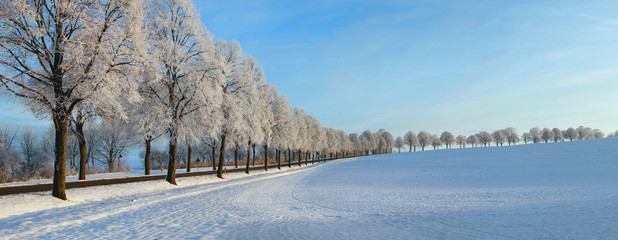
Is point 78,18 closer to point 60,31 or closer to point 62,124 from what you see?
point 60,31

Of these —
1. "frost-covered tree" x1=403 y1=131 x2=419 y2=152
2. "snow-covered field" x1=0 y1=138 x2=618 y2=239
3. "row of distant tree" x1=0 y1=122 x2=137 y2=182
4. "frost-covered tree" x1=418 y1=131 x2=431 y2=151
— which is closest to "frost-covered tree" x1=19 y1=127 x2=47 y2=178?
"row of distant tree" x1=0 y1=122 x2=137 y2=182

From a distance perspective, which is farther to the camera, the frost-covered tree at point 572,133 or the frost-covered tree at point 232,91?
the frost-covered tree at point 572,133

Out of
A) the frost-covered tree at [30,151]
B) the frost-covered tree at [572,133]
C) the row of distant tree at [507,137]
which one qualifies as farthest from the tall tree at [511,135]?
the frost-covered tree at [30,151]

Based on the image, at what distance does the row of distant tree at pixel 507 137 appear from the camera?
499ft

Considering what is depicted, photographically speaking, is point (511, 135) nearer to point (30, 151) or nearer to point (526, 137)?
point (526, 137)

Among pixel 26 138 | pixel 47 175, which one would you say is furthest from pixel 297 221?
pixel 26 138

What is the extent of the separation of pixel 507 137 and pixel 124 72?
184m

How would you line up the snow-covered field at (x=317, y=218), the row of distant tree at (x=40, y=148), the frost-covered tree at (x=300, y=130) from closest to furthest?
the snow-covered field at (x=317, y=218) < the row of distant tree at (x=40, y=148) < the frost-covered tree at (x=300, y=130)

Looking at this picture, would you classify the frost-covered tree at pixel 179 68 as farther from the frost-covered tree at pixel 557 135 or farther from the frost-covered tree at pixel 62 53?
the frost-covered tree at pixel 557 135

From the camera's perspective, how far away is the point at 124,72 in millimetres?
16016

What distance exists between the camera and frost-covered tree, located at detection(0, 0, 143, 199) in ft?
42.5

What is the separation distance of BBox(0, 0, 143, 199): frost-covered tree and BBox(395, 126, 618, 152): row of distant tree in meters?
176

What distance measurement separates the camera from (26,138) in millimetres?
52000

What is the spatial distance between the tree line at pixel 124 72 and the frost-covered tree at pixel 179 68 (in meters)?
0.07
